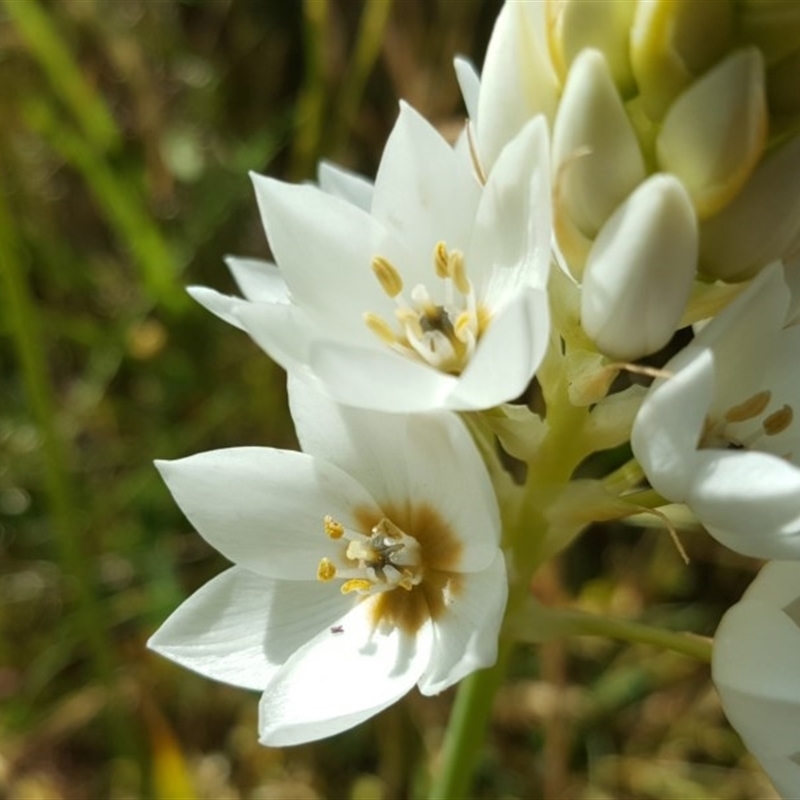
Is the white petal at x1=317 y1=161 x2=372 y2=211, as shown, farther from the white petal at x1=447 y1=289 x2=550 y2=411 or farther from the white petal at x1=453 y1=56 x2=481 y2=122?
the white petal at x1=447 y1=289 x2=550 y2=411

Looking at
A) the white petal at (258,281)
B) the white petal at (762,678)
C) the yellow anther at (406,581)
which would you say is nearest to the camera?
the white petal at (762,678)

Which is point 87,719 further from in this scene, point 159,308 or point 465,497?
point 465,497

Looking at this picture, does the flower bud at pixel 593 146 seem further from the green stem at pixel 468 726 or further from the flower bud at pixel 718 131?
the green stem at pixel 468 726

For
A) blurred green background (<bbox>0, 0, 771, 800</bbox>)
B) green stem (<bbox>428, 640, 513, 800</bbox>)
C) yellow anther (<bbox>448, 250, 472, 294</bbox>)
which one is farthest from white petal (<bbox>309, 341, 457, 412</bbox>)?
blurred green background (<bbox>0, 0, 771, 800</bbox>)

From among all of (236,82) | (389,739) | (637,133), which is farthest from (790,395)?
(236,82)

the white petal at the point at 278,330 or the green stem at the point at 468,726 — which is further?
the green stem at the point at 468,726

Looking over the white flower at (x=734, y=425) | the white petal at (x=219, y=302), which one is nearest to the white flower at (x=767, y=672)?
the white flower at (x=734, y=425)
